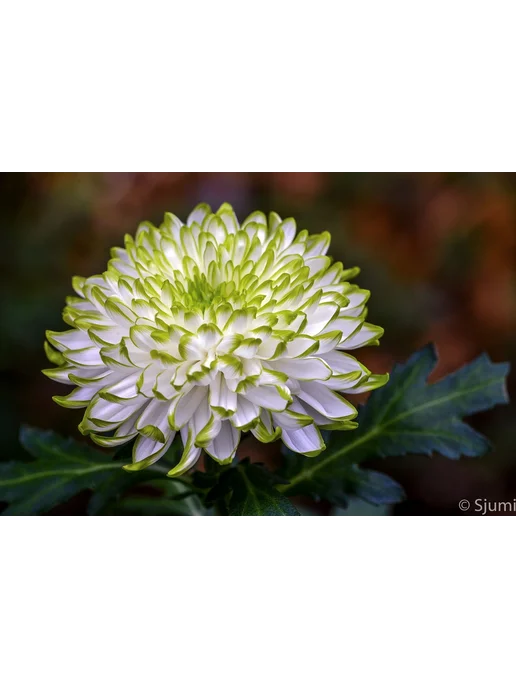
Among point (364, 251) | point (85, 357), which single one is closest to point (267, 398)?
point (85, 357)

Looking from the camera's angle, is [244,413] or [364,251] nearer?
[244,413]

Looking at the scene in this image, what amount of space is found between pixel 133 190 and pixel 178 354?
27.7 inches

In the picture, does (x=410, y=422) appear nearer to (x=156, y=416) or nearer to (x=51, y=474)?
(x=156, y=416)

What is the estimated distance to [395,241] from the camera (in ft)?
5.35

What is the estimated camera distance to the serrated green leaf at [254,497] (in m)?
0.92

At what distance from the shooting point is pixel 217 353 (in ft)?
2.83

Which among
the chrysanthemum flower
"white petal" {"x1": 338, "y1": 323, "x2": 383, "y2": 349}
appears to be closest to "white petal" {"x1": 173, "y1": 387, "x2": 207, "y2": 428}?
the chrysanthemum flower

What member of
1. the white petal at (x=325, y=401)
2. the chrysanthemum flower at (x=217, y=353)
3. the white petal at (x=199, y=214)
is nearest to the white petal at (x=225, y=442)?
the chrysanthemum flower at (x=217, y=353)

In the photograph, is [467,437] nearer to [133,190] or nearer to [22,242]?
[133,190]

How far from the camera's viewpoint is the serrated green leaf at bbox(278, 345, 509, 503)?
1.08 m

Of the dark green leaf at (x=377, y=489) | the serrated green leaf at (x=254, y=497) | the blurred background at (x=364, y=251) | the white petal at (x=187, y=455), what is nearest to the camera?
the white petal at (x=187, y=455)

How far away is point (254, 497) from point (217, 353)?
22cm

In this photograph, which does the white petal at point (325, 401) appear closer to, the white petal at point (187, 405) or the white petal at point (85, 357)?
the white petal at point (187, 405)

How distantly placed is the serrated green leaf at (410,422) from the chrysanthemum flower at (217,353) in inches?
8.7
